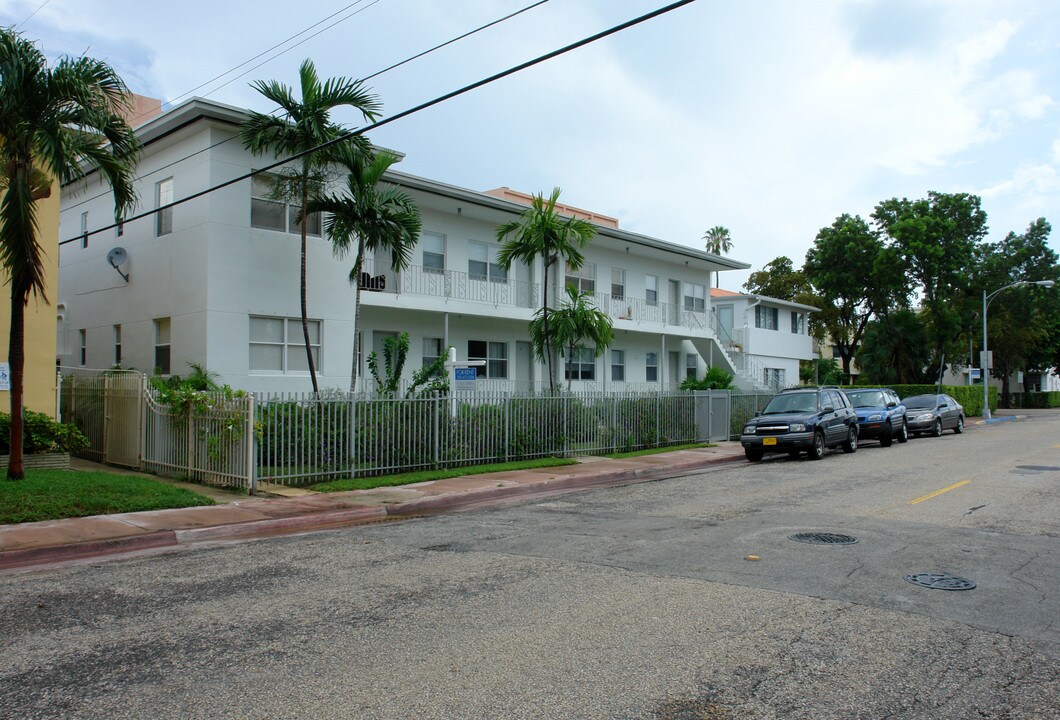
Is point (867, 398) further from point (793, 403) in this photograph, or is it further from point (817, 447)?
point (817, 447)

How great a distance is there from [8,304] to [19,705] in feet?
41.3

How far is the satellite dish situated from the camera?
1952cm

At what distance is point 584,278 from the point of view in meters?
28.2

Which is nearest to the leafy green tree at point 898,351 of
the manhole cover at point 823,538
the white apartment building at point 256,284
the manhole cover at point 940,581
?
the white apartment building at point 256,284

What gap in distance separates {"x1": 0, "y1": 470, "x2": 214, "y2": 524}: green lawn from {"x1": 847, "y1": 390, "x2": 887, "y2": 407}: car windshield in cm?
2026

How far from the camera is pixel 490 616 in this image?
19.3 feet

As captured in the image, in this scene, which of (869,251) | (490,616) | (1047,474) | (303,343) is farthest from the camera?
(869,251)

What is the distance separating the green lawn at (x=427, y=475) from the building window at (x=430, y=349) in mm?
6720

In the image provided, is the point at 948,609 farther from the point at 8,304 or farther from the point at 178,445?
the point at 8,304

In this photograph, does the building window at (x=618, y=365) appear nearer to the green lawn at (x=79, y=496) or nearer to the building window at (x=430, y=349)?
the building window at (x=430, y=349)

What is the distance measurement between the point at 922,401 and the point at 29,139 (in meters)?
28.4

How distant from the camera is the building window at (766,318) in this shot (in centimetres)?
3948

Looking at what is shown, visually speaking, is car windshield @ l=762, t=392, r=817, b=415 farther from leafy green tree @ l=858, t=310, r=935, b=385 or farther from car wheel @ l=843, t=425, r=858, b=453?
leafy green tree @ l=858, t=310, r=935, b=385

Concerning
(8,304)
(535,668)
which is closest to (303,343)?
(8,304)
